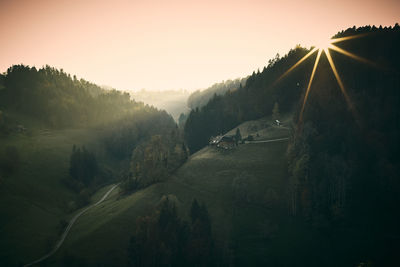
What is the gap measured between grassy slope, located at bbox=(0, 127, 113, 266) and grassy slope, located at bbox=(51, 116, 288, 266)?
10943 mm

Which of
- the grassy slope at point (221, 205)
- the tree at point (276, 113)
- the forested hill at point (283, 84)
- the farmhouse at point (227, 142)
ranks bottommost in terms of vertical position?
the grassy slope at point (221, 205)

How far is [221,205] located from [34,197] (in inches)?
2957

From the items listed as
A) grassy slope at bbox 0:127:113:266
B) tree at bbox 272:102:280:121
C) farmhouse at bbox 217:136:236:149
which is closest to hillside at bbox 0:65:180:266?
grassy slope at bbox 0:127:113:266

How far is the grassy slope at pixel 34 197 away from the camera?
260 feet

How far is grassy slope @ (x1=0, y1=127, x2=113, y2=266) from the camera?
7919 cm

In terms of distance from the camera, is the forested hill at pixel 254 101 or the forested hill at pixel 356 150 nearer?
the forested hill at pixel 356 150

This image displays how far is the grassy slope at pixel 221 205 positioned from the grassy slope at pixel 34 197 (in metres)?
10.9

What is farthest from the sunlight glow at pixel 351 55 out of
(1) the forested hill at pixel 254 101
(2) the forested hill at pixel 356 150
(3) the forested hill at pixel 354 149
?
(1) the forested hill at pixel 254 101

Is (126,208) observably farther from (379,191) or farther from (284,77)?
(284,77)

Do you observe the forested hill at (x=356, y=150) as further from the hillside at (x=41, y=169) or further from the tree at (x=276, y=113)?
the hillside at (x=41, y=169)

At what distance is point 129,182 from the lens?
369ft

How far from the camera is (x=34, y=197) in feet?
351

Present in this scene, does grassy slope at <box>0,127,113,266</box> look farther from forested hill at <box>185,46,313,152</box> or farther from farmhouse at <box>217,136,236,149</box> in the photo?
forested hill at <box>185,46,313,152</box>

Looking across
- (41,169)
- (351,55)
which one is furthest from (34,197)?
(351,55)
